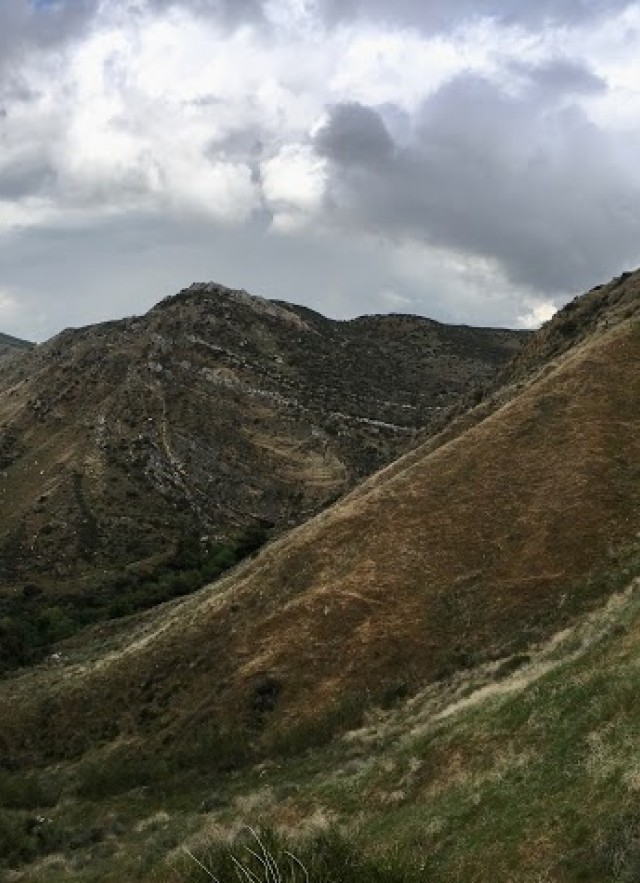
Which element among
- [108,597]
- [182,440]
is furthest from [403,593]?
[182,440]

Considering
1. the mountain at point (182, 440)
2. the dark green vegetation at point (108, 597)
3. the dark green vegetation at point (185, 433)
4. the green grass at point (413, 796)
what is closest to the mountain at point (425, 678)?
the green grass at point (413, 796)

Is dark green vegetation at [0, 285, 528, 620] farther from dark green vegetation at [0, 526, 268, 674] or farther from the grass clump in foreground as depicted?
the grass clump in foreground

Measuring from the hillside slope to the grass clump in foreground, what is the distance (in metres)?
18.1

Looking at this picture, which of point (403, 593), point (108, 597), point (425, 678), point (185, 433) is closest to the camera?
point (425, 678)

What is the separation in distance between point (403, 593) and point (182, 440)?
69.3 m

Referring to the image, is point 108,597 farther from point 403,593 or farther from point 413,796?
point 413,796

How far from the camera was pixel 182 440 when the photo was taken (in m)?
104

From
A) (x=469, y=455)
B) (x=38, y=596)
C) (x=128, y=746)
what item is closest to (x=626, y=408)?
(x=469, y=455)

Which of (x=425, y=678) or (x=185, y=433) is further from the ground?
(x=185, y=433)

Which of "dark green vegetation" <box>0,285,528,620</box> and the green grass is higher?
"dark green vegetation" <box>0,285,528,620</box>

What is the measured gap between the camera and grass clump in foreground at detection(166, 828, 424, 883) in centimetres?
1261

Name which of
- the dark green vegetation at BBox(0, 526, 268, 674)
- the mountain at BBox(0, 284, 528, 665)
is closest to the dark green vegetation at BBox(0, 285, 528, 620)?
the mountain at BBox(0, 284, 528, 665)

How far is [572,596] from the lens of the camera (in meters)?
33.1

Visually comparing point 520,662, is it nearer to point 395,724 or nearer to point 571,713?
point 395,724
